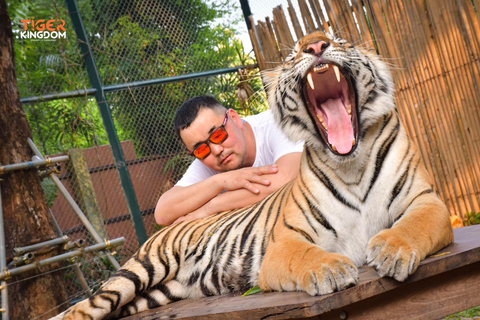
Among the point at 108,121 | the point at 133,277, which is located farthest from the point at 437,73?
the point at 108,121

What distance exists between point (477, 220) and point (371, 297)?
130 inches

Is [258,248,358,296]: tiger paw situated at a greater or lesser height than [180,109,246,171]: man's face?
lesser

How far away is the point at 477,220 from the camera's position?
4816 mm

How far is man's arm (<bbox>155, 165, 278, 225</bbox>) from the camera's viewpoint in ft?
11.1

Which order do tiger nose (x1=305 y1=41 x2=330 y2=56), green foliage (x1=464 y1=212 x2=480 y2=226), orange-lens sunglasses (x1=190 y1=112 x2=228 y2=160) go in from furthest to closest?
green foliage (x1=464 y1=212 x2=480 y2=226)
orange-lens sunglasses (x1=190 y1=112 x2=228 y2=160)
tiger nose (x1=305 y1=41 x2=330 y2=56)

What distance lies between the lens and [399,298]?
192cm

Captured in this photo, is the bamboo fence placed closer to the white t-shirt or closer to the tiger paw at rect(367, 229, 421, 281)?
the white t-shirt

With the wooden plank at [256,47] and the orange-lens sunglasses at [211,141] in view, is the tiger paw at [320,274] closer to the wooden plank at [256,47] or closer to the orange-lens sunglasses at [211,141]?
the orange-lens sunglasses at [211,141]

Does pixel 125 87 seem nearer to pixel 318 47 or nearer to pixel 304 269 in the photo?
pixel 318 47

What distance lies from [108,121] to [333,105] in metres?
4.15

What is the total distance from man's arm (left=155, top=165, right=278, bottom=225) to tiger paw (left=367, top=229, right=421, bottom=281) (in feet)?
4.93

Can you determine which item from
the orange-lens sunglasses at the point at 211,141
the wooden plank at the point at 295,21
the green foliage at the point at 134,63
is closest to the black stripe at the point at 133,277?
the orange-lens sunglasses at the point at 211,141

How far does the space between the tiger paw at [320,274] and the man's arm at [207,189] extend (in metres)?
1.29

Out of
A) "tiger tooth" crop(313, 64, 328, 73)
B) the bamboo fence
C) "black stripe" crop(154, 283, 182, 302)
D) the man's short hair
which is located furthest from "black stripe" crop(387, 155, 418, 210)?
the bamboo fence
